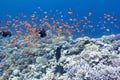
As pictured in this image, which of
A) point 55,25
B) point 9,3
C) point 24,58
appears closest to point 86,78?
point 24,58

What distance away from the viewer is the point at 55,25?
13.2 m

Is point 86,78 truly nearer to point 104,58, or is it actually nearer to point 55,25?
point 104,58

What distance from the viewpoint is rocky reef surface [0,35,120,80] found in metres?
6.46

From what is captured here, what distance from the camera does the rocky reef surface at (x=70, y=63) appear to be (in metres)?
6.46

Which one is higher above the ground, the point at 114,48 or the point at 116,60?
the point at 114,48

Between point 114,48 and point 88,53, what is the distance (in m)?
2.02

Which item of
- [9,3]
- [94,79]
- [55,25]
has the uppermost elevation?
[9,3]

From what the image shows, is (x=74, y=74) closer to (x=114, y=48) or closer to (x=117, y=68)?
(x=117, y=68)

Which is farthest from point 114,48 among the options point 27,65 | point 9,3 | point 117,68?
point 9,3

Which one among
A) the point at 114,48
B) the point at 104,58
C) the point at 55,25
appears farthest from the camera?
the point at 55,25

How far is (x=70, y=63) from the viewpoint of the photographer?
7469 mm

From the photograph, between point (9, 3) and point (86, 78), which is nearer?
point (86, 78)

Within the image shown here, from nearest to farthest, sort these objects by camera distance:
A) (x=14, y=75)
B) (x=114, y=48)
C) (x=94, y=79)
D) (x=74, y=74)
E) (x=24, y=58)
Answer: (x=94, y=79) → (x=74, y=74) → (x=114, y=48) → (x=14, y=75) → (x=24, y=58)

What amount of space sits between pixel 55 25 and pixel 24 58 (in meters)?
2.95
